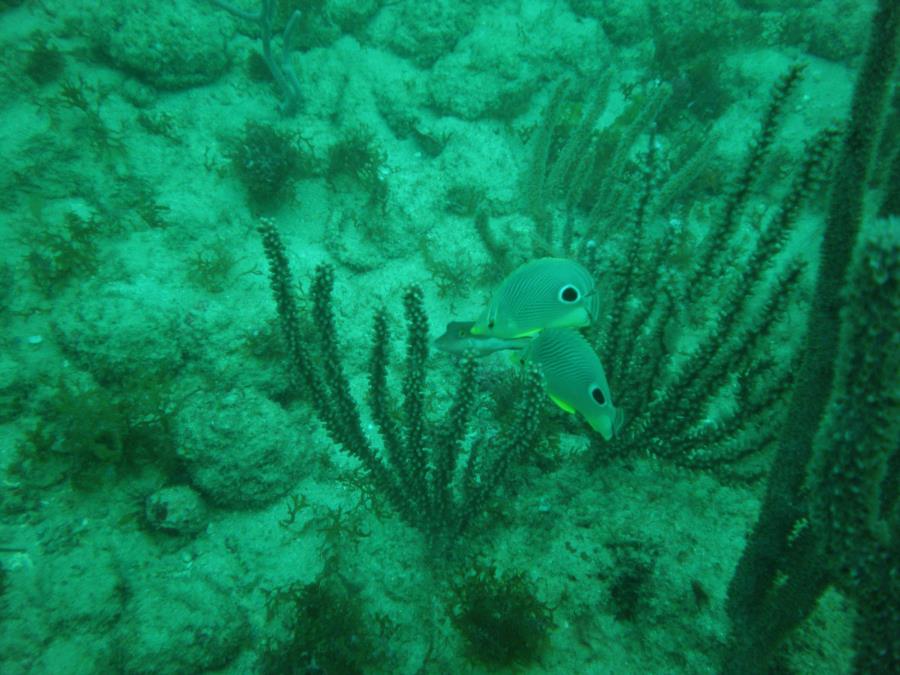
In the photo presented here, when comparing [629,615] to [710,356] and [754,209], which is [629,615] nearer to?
[710,356]

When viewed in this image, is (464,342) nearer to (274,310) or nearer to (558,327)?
(558,327)

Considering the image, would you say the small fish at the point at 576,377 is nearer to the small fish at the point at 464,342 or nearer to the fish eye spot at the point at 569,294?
the fish eye spot at the point at 569,294

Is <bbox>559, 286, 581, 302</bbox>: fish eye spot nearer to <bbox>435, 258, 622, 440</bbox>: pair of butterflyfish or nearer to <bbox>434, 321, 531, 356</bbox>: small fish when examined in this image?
<bbox>435, 258, 622, 440</bbox>: pair of butterflyfish

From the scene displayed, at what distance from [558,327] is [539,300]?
8.0 inches

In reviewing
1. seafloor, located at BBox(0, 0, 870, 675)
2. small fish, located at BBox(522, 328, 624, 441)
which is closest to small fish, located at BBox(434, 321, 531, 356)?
seafloor, located at BBox(0, 0, 870, 675)

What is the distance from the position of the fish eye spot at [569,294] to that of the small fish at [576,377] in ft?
0.56

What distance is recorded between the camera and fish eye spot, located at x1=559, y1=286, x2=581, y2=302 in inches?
96.7

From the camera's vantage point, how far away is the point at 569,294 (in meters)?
2.47

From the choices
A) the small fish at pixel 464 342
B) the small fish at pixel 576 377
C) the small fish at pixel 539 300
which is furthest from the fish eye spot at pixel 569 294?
the small fish at pixel 464 342

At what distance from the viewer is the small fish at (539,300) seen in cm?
246

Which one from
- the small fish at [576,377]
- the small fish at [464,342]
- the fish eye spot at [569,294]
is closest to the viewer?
the small fish at [576,377]

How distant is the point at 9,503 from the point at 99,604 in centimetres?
109

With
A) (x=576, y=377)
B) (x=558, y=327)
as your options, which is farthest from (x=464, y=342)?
(x=576, y=377)

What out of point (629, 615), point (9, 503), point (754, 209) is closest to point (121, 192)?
point (9, 503)
